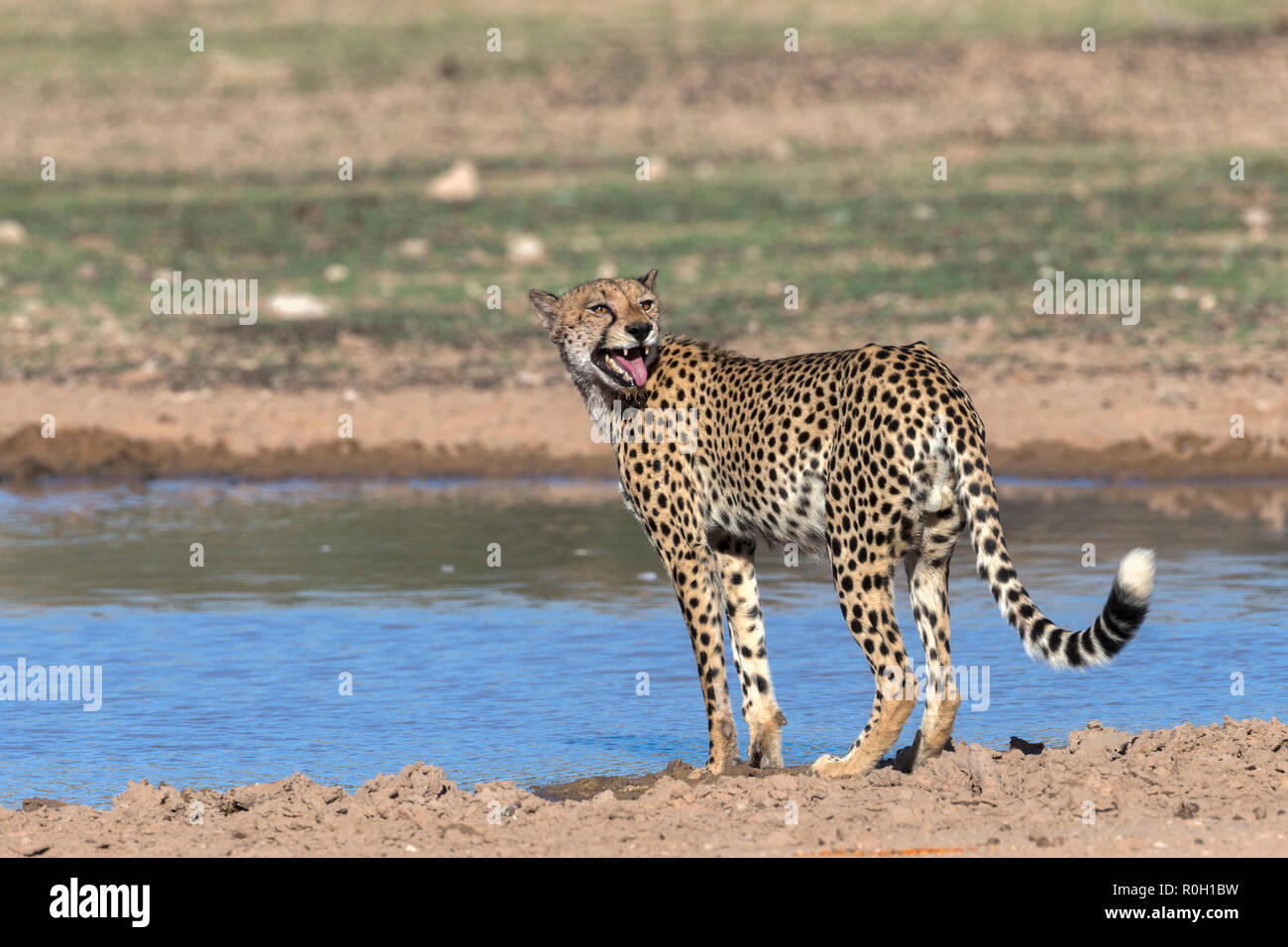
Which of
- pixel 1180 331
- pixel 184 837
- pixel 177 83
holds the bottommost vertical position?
pixel 184 837

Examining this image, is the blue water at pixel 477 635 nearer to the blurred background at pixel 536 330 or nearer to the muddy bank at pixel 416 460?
the blurred background at pixel 536 330

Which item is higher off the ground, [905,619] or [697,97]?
[697,97]

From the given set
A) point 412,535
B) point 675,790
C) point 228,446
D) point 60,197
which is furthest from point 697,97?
point 675,790

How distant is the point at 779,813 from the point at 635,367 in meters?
2.08

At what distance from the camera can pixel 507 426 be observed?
55.3 ft

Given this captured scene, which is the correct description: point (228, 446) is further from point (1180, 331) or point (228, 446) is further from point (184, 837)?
point (184, 837)

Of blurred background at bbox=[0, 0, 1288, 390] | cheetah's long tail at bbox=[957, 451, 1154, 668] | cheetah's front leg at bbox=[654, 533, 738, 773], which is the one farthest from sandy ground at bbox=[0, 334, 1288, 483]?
cheetah's long tail at bbox=[957, 451, 1154, 668]

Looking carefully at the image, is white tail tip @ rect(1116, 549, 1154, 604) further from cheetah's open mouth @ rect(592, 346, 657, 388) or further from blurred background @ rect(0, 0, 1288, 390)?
blurred background @ rect(0, 0, 1288, 390)

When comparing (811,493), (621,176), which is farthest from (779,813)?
(621,176)

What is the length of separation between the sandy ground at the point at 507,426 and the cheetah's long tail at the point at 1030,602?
8227 mm

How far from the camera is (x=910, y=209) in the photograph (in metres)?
24.0

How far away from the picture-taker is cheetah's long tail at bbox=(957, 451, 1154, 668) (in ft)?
22.8

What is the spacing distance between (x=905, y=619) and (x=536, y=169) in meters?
17.1

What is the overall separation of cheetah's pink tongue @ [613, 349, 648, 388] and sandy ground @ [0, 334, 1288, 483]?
24.0ft
